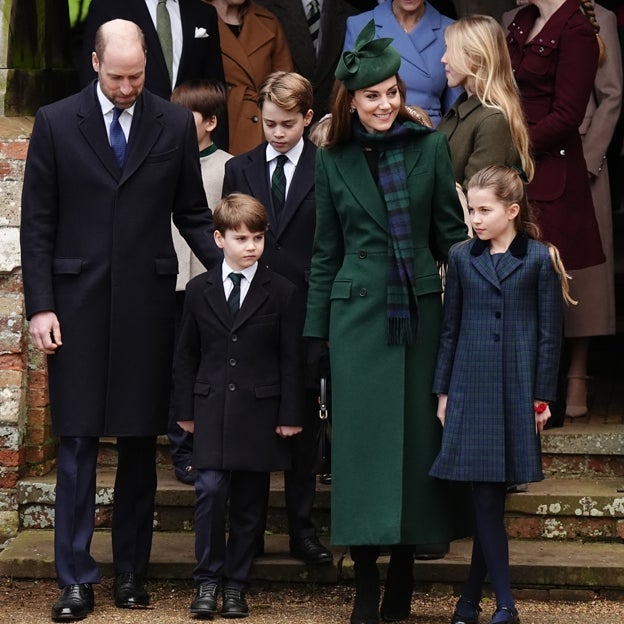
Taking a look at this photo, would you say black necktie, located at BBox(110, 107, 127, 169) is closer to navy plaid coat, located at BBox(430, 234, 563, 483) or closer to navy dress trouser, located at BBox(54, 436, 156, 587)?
navy dress trouser, located at BBox(54, 436, 156, 587)

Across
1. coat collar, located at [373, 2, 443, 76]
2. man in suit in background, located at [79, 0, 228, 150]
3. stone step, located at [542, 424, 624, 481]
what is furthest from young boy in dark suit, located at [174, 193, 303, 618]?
coat collar, located at [373, 2, 443, 76]

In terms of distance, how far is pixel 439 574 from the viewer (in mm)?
6664

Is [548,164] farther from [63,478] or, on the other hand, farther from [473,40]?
[63,478]

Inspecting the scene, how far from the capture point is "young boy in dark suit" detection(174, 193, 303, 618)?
6188 millimetres

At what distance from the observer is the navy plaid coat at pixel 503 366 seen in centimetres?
577

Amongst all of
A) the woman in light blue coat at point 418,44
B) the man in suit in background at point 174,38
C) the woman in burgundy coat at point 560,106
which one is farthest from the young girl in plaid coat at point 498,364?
the man in suit in background at point 174,38

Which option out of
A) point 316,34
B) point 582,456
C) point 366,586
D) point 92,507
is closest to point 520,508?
point 582,456

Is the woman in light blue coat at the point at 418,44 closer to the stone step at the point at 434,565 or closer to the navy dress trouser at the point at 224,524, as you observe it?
the stone step at the point at 434,565

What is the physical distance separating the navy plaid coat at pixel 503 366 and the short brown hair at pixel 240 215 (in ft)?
2.61

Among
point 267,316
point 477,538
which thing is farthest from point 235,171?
point 477,538

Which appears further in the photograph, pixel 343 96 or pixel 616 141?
pixel 616 141

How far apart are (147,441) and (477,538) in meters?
1.32

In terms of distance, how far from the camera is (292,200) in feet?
21.9

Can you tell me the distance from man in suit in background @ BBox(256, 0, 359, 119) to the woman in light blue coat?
1.20 m
